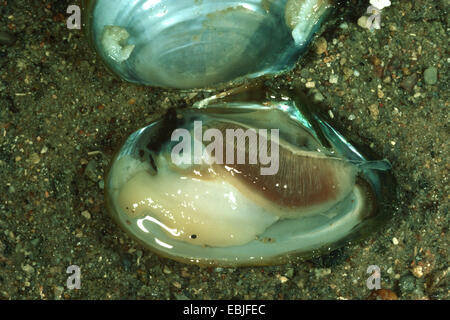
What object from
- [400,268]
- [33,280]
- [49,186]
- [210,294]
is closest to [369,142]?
[400,268]

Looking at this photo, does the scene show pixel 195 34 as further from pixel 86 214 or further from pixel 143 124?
pixel 86 214

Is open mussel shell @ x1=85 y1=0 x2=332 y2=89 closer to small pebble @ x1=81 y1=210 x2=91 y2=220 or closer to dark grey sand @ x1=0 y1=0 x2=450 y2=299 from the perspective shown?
dark grey sand @ x1=0 y1=0 x2=450 y2=299

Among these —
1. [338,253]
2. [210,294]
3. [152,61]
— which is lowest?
[210,294]

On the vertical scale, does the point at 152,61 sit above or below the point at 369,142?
above

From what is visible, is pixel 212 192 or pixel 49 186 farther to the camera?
pixel 49 186

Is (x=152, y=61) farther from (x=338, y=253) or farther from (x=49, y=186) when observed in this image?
(x=338, y=253)
